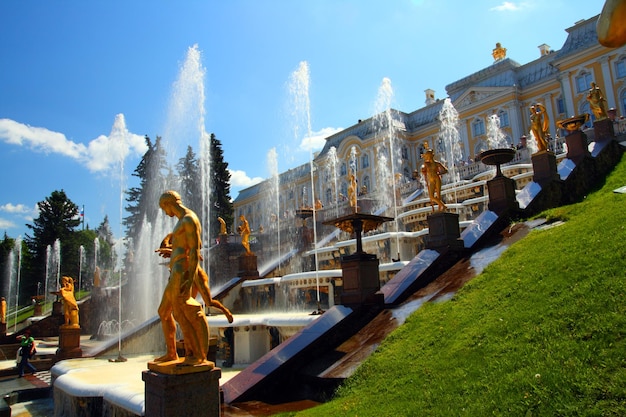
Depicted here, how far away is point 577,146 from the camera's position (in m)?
14.6

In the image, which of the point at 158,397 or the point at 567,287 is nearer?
the point at 158,397

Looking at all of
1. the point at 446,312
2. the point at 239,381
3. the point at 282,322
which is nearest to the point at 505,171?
the point at 282,322

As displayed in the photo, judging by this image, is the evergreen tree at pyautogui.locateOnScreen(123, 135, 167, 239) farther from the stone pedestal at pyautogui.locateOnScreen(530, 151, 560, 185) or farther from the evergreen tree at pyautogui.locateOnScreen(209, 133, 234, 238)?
the stone pedestal at pyautogui.locateOnScreen(530, 151, 560, 185)

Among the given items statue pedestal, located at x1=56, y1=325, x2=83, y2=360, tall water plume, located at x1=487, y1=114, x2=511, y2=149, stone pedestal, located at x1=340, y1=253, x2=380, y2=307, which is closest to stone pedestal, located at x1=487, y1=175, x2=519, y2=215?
stone pedestal, located at x1=340, y1=253, x2=380, y2=307

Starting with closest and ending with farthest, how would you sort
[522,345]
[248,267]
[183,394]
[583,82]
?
1. [522,345]
2. [183,394]
3. [248,267]
4. [583,82]

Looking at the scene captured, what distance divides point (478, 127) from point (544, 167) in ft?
125

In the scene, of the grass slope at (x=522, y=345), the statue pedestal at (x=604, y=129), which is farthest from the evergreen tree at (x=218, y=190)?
the grass slope at (x=522, y=345)

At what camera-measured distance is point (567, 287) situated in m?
5.67

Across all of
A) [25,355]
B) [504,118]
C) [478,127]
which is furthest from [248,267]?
[478,127]

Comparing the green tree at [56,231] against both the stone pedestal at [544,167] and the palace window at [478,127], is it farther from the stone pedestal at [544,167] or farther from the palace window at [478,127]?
the stone pedestal at [544,167]

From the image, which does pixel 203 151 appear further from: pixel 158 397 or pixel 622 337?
pixel 622 337

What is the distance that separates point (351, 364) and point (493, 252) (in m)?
4.43

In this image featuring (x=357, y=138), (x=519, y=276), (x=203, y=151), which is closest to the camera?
(x=519, y=276)

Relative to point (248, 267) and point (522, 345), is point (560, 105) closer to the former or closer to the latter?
point (248, 267)
